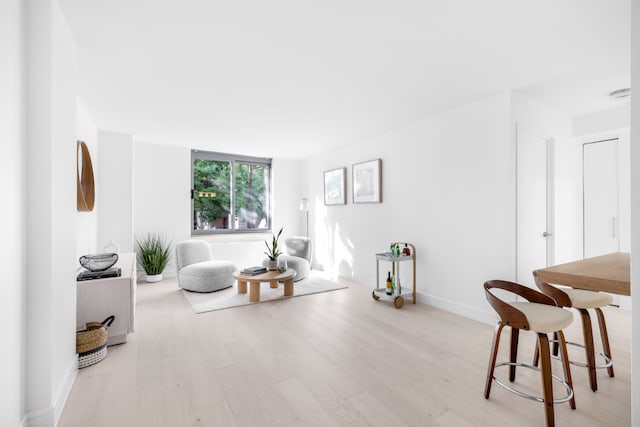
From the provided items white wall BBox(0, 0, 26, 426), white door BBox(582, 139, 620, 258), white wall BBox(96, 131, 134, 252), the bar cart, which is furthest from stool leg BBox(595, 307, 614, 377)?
white wall BBox(96, 131, 134, 252)

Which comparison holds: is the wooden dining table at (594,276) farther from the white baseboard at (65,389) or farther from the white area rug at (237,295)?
the white area rug at (237,295)

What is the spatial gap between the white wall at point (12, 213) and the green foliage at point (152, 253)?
3.66 metres

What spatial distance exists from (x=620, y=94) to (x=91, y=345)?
17.7ft

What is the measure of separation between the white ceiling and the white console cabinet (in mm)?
1853

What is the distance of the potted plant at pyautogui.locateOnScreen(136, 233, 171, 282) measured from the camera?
501 centimetres

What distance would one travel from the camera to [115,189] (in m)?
4.63

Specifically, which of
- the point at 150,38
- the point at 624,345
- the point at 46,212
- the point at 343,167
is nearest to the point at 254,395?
the point at 46,212

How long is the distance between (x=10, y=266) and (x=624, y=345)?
173 inches

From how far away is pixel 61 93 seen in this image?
6.16ft

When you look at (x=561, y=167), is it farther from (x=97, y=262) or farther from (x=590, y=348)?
(x=97, y=262)

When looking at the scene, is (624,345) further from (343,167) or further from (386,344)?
(343,167)

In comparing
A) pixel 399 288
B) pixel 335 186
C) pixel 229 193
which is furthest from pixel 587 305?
pixel 229 193

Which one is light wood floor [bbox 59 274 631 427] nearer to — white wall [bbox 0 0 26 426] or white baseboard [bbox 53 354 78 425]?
white baseboard [bbox 53 354 78 425]

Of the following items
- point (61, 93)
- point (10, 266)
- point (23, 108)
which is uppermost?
point (61, 93)
